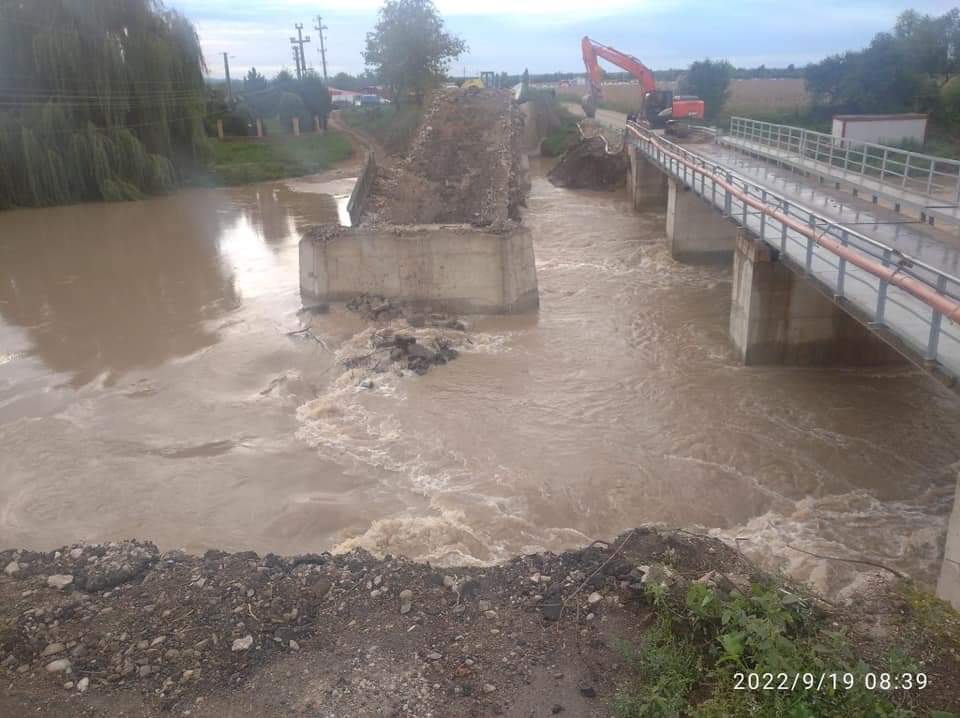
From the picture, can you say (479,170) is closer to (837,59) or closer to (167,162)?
(167,162)

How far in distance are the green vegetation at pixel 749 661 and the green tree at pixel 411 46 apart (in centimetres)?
5772

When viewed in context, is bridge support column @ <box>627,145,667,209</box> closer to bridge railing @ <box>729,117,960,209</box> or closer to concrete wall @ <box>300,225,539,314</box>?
bridge railing @ <box>729,117,960,209</box>

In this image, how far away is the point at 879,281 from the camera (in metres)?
9.85

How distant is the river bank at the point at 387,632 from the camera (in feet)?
17.7

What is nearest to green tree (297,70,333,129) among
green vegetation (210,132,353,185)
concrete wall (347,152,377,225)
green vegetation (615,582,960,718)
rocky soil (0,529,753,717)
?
green vegetation (210,132,353,185)

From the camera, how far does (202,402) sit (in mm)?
13828

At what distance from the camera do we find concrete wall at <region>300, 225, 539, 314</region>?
17500mm

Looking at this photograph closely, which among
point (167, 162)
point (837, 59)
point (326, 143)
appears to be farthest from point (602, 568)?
point (326, 143)

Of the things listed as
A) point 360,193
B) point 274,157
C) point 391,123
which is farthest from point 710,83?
point 360,193

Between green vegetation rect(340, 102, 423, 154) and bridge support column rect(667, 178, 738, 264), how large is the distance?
26.2 metres

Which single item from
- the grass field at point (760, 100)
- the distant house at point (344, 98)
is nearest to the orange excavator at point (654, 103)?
the grass field at point (760, 100)

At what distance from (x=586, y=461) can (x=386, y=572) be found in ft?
15.8

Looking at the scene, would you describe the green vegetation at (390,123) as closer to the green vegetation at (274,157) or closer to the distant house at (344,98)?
the green vegetation at (274,157)

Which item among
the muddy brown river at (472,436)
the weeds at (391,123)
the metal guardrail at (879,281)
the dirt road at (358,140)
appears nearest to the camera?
the metal guardrail at (879,281)
